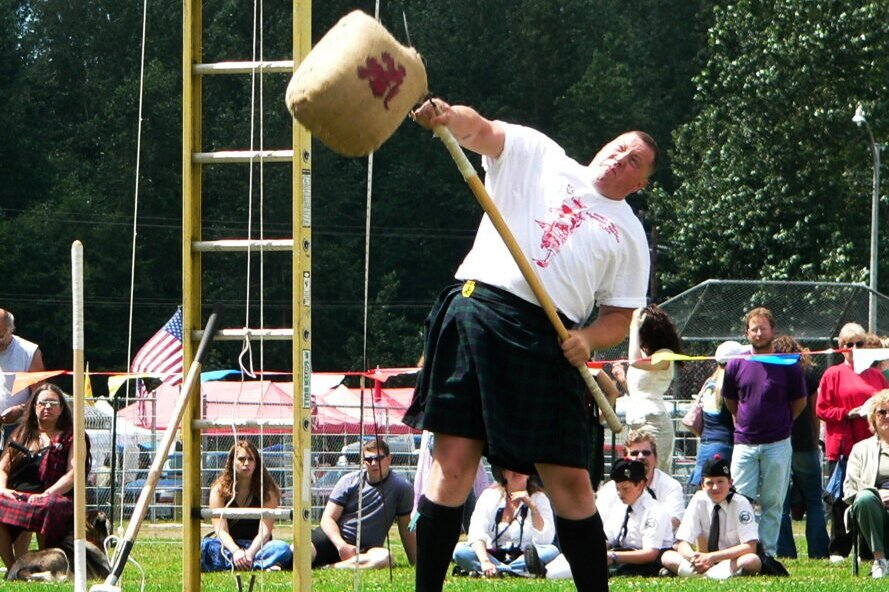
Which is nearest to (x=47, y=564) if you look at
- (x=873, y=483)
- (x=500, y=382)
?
(x=500, y=382)

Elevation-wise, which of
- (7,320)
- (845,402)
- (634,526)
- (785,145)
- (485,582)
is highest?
(785,145)

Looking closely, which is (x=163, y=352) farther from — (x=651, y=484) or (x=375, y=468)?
(x=651, y=484)

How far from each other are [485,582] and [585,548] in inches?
117

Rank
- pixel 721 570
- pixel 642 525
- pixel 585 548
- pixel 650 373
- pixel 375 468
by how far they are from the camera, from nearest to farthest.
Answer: pixel 585 548 < pixel 721 570 < pixel 642 525 < pixel 650 373 < pixel 375 468

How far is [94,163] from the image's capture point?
180ft

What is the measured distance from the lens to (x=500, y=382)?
5160 mm

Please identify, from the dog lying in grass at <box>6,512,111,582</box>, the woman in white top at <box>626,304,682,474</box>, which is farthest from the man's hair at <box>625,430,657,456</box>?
the dog lying in grass at <box>6,512,111,582</box>

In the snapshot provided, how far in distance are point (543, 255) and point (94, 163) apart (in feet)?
168

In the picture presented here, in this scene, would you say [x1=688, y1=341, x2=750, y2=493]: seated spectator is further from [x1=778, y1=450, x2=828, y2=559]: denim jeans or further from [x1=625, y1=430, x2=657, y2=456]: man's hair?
[x1=625, y1=430, x2=657, y2=456]: man's hair

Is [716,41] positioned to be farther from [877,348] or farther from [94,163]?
[877,348]

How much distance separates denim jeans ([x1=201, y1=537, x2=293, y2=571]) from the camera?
959 cm

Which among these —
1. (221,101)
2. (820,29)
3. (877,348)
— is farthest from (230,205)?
(877,348)

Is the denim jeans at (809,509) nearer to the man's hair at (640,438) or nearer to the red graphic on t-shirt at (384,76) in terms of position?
the man's hair at (640,438)

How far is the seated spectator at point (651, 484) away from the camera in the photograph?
31.7ft
